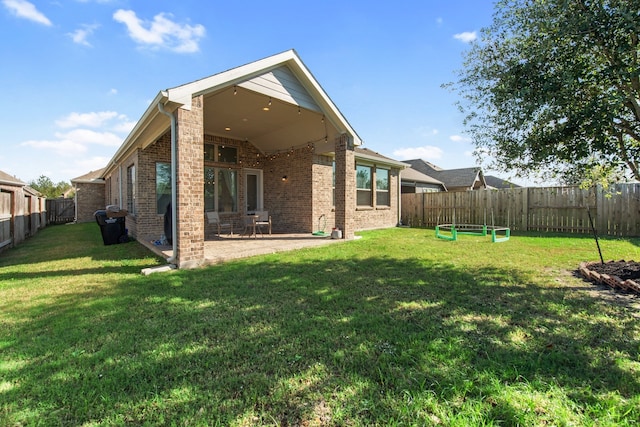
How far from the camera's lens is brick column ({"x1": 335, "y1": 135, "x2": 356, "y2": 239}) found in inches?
366

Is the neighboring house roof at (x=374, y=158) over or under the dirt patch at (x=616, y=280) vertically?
over

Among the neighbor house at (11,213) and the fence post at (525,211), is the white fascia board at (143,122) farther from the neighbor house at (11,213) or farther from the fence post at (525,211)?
the fence post at (525,211)

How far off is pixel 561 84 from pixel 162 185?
1066 centimetres

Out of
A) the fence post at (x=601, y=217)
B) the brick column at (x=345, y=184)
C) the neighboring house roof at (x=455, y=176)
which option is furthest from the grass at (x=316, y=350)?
the neighboring house roof at (x=455, y=176)

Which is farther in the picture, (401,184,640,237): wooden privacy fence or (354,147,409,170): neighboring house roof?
(354,147,409,170): neighboring house roof

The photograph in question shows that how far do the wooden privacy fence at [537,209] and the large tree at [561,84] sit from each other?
541cm

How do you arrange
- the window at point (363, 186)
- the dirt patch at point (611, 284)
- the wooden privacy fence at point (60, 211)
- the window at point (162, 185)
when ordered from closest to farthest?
1. the dirt patch at point (611, 284)
2. the window at point (162, 185)
3. the window at point (363, 186)
4. the wooden privacy fence at point (60, 211)

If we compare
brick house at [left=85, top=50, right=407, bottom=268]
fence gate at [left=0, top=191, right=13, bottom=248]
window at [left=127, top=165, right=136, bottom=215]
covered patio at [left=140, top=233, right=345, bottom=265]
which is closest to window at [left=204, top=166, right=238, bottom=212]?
brick house at [left=85, top=50, right=407, bottom=268]

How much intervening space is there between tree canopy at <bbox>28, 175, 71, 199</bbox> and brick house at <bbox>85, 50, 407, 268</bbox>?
33.0 metres

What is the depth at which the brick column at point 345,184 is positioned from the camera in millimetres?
9305

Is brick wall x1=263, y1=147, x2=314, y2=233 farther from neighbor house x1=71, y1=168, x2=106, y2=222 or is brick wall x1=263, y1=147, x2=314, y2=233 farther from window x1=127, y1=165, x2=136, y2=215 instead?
neighbor house x1=71, y1=168, x2=106, y2=222

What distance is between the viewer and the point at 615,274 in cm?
503

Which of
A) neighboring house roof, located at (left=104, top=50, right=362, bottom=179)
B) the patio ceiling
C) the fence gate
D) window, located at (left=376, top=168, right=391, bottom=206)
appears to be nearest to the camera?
neighboring house roof, located at (left=104, top=50, right=362, bottom=179)

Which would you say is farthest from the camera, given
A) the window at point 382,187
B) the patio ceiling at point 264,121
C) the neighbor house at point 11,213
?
the window at point 382,187
